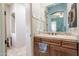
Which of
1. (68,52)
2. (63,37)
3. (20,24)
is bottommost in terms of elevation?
(68,52)

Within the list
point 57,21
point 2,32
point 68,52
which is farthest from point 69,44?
point 2,32

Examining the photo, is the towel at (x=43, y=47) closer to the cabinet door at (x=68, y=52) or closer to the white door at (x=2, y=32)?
the cabinet door at (x=68, y=52)

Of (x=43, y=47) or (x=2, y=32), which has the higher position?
(x=2, y=32)

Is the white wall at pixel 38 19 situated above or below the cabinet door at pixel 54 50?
above

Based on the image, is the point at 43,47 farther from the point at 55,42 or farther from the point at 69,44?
the point at 69,44

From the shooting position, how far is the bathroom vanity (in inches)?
50.2

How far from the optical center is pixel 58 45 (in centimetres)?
133

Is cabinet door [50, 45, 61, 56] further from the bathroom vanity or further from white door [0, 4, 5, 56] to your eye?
white door [0, 4, 5, 56]

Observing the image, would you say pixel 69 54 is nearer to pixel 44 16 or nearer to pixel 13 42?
pixel 44 16

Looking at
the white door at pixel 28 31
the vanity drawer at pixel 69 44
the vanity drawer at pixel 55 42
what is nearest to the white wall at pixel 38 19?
the white door at pixel 28 31

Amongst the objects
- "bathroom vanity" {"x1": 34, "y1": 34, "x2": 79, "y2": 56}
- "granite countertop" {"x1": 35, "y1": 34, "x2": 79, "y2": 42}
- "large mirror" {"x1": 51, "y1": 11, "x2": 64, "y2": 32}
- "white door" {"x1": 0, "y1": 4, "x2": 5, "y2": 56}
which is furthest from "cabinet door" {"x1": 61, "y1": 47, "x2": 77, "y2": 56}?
"white door" {"x1": 0, "y1": 4, "x2": 5, "y2": 56}

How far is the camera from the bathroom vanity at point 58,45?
1.27 m

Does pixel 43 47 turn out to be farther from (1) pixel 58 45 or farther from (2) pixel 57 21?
(2) pixel 57 21

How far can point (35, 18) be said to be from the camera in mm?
1362
